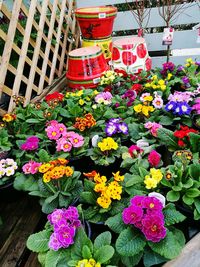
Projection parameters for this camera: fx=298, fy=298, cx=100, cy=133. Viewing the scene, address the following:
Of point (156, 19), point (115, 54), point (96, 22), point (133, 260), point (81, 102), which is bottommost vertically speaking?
point (133, 260)

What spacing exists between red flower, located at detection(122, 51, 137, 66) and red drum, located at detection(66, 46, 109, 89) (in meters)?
0.18

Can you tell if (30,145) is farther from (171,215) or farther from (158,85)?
(158,85)

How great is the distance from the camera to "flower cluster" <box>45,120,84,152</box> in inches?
60.5

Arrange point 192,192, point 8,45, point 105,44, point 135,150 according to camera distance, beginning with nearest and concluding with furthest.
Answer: point 192,192 < point 135,150 < point 8,45 < point 105,44

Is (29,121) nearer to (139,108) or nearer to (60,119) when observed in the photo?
(60,119)

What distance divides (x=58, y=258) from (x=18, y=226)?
52 cm

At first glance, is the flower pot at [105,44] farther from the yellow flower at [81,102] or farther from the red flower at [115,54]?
the yellow flower at [81,102]

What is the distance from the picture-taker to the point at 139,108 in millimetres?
1728

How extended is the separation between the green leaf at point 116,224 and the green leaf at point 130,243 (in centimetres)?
5

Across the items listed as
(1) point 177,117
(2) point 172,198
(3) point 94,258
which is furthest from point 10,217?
(1) point 177,117

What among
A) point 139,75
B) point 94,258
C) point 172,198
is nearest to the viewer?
point 94,258

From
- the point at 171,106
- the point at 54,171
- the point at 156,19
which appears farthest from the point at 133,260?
the point at 156,19

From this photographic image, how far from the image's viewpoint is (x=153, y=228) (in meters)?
0.97

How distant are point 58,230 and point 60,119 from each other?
918mm
